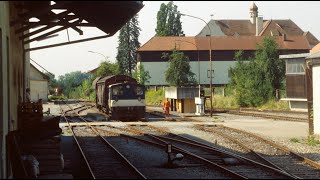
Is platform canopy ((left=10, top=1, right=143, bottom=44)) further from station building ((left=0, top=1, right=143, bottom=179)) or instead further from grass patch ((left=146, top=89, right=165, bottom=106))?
grass patch ((left=146, top=89, right=165, bottom=106))

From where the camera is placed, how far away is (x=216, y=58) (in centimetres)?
8419

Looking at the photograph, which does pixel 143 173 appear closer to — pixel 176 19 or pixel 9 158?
pixel 9 158

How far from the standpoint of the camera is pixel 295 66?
136 feet

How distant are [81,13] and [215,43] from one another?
74482mm

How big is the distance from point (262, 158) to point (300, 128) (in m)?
11.9

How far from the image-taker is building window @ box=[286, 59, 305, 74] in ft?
132

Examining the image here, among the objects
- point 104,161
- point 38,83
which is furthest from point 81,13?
point 38,83

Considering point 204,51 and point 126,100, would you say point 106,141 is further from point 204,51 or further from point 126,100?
point 204,51

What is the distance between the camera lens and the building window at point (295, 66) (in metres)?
40.4

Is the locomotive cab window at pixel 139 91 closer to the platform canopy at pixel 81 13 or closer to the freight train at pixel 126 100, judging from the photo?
the freight train at pixel 126 100

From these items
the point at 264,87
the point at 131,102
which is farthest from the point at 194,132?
the point at 264,87

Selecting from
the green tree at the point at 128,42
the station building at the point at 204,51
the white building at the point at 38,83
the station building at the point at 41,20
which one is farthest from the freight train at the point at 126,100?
the green tree at the point at 128,42

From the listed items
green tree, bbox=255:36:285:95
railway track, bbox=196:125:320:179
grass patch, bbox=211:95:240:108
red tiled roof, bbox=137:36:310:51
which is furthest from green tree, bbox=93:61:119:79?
railway track, bbox=196:125:320:179

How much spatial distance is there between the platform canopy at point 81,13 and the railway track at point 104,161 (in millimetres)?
3860
